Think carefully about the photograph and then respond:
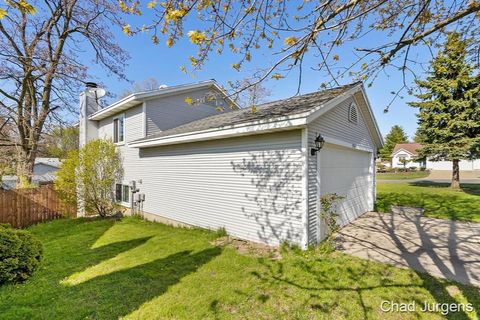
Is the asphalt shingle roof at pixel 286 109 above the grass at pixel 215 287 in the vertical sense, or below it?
above

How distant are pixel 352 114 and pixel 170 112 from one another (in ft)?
26.0

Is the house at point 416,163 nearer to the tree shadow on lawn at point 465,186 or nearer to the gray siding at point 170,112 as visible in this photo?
the tree shadow on lawn at point 465,186

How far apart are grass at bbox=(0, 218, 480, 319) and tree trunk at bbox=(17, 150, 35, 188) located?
865cm

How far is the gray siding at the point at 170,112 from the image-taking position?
1052 cm

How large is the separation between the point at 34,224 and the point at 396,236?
14.2 meters

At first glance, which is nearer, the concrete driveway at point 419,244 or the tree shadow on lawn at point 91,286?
the tree shadow on lawn at point 91,286

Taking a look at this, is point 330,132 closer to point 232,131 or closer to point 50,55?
point 232,131

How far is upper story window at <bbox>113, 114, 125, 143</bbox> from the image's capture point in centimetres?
1162

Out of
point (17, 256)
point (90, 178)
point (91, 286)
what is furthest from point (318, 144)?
point (90, 178)

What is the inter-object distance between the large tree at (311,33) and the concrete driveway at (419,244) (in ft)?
11.6

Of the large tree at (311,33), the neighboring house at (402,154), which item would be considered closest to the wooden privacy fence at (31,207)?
the large tree at (311,33)

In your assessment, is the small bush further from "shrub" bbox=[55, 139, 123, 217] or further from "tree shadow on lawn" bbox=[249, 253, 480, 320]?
"shrub" bbox=[55, 139, 123, 217]

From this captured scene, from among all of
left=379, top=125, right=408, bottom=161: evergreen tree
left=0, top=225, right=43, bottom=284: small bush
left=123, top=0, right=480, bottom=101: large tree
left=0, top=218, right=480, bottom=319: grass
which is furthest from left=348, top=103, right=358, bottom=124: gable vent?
left=379, top=125, right=408, bottom=161: evergreen tree

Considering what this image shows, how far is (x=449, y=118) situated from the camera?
16531 mm
